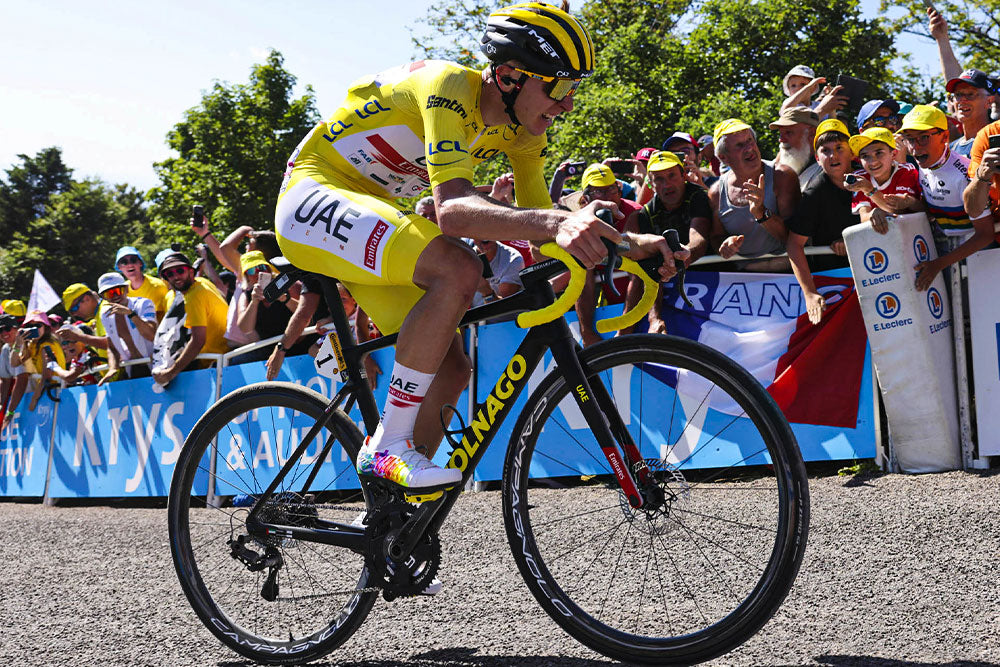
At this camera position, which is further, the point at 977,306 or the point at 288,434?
the point at 977,306

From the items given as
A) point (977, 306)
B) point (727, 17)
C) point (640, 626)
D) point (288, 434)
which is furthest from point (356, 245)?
point (727, 17)

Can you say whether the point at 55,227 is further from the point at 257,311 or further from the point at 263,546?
the point at 263,546

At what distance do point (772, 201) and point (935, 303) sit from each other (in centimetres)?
139

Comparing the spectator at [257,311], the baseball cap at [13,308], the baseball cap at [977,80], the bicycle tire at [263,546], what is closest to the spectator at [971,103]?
the baseball cap at [977,80]

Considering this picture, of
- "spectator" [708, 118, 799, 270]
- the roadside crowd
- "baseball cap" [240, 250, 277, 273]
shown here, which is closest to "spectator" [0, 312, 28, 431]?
the roadside crowd

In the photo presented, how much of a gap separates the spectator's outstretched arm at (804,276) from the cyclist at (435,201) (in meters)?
3.41

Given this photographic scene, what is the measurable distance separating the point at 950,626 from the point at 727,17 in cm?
2380

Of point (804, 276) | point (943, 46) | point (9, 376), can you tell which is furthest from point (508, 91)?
point (9, 376)

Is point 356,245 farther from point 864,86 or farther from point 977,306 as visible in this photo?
point 864,86

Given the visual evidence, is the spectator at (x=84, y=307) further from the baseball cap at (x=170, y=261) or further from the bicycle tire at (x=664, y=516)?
the bicycle tire at (x=664, y=516)

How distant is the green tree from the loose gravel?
106 feet

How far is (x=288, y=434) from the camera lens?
12.8 feet

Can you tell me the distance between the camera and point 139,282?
38.6 feet

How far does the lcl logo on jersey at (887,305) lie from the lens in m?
6.09
